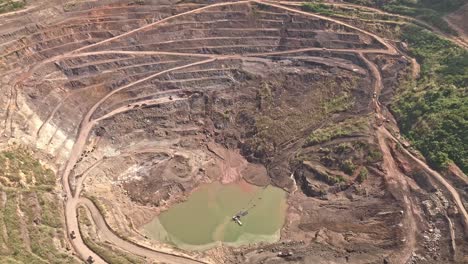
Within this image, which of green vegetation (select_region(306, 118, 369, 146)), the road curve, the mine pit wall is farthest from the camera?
green vegetation (select_region(306, 118, 369, 146))

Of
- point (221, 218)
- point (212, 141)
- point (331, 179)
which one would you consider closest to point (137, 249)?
point (221, 218)

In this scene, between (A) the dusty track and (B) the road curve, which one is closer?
(B) the road curve

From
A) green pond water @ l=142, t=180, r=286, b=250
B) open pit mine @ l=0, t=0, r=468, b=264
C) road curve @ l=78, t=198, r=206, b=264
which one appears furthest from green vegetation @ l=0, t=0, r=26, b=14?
green pond water @ l=142, t=180, r=286, b=250

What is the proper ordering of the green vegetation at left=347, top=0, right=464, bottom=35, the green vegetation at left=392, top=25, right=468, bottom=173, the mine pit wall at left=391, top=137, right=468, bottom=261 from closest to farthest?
the mine pit wall at left=391, top=137, right=468, bottom=261, the green vegetation at left=392, top=25, right=468, bottom=173, the green vegetation at left=347, top=0, right=464, bottom=35

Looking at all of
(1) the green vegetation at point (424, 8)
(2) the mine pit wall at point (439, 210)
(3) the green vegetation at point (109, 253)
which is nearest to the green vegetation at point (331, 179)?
(2) the mine pit wall at point (439, 210)

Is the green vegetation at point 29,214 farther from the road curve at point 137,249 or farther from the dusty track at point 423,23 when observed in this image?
the dusty track at point 423,23

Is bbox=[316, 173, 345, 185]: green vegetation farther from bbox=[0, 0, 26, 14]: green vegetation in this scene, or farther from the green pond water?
bbox=[0, 0, 26, 14]: green vegetation

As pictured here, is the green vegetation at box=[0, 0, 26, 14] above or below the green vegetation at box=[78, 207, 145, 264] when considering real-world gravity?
above

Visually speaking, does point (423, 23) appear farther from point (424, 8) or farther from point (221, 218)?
point (221, 218)
